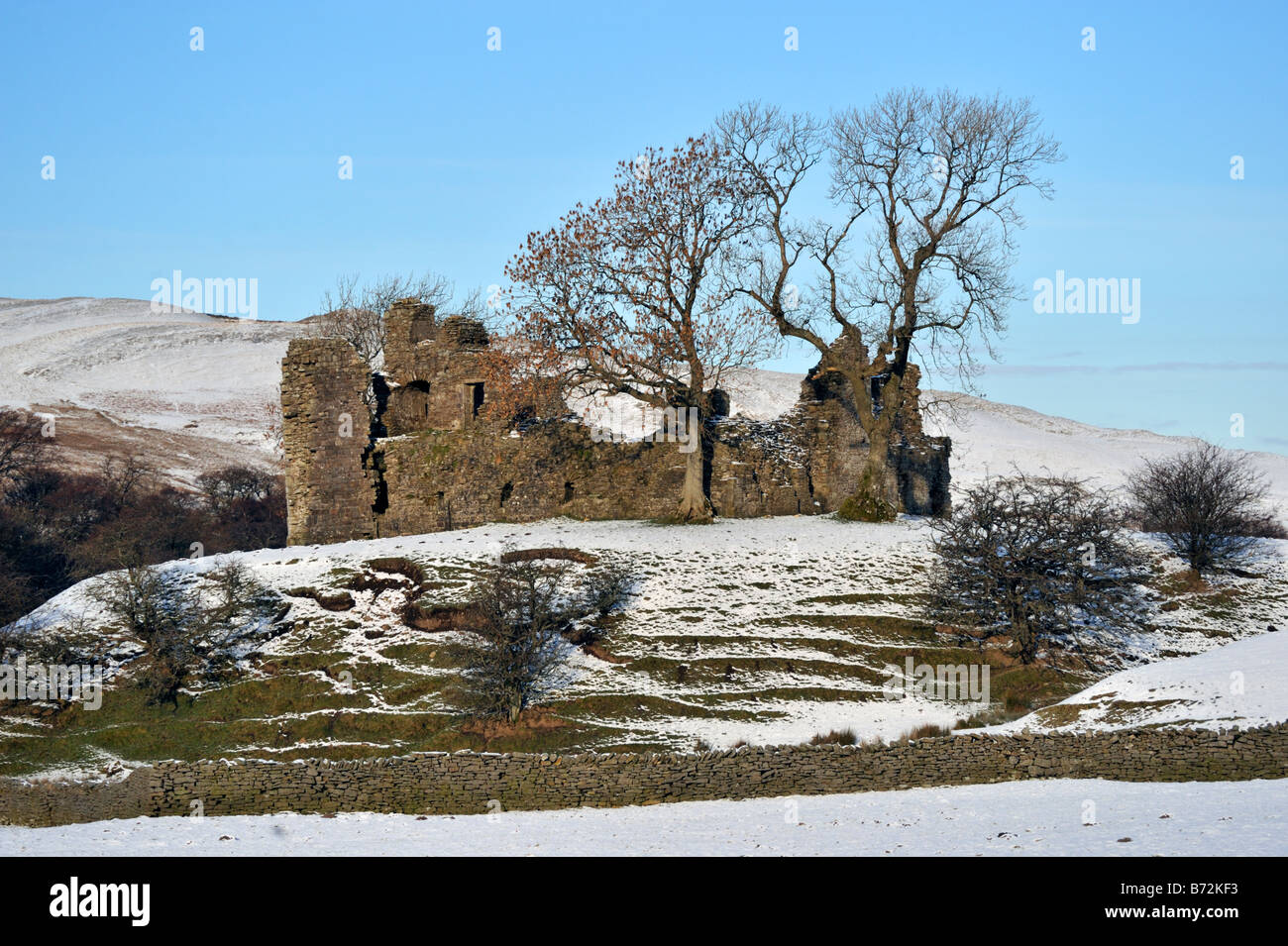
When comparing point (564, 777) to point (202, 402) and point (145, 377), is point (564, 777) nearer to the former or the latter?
point (202, 402)

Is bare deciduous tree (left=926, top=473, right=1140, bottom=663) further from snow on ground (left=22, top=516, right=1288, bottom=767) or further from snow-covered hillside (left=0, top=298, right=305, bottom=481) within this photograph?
snow-covered hillside (left=0, top=298, right=305, bottom=481)

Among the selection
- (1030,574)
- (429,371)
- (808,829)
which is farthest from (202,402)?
(808,829)

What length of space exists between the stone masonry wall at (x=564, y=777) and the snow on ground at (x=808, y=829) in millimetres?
495

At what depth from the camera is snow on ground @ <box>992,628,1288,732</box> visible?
70.9ft

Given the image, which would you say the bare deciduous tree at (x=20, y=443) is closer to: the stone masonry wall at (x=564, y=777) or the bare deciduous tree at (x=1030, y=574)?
the stone masonry wall at (x=564, y=777)

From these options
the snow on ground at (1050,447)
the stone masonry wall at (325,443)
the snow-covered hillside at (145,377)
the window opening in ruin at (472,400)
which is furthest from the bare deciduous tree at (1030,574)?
the snow-covered hillside at (145,377)

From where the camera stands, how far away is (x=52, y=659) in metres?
29.8

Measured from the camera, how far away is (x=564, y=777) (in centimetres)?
2262

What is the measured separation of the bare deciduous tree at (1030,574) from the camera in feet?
101

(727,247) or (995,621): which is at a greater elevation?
(727,247)

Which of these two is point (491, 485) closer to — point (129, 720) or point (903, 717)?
point (129, 720)

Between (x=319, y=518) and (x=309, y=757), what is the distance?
49.5ft

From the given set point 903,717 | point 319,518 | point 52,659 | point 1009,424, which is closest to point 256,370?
point 1009,424
